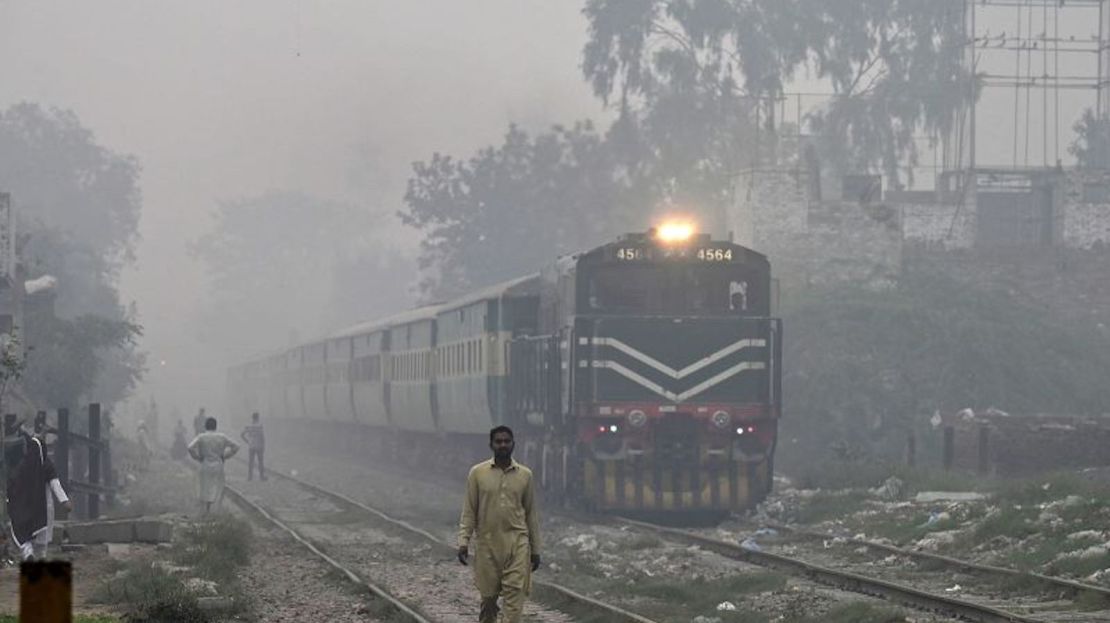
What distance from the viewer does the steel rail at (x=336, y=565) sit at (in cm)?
1414

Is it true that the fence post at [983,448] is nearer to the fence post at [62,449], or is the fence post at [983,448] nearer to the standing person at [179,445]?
the fence post at [62,449]

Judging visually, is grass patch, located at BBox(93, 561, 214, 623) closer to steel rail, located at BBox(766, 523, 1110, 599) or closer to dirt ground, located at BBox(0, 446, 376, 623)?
dirt ground, located at BBox(0, 446, 376, 623)

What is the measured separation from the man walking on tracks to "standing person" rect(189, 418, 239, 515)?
13.3m

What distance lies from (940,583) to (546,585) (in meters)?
3.53

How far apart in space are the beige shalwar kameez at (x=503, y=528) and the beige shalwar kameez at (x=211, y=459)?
1326 centimetres

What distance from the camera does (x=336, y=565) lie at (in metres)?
18.5

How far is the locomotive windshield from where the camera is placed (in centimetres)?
2341

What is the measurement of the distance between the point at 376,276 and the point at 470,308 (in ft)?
304

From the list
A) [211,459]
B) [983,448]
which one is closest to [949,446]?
[983,448]

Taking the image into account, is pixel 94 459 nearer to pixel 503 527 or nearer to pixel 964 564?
pixel 964 564

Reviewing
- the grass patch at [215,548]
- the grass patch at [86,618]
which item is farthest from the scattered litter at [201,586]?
the grass patch at [86,618]

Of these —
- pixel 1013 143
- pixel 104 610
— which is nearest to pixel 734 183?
pixel 1013 143

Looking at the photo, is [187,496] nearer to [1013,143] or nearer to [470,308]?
[470,308]

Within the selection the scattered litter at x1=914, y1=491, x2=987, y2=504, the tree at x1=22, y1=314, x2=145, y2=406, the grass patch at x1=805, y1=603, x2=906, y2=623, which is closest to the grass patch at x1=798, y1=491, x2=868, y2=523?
the scattered litter at x1=914, y1=491, x2=987, y2=504
